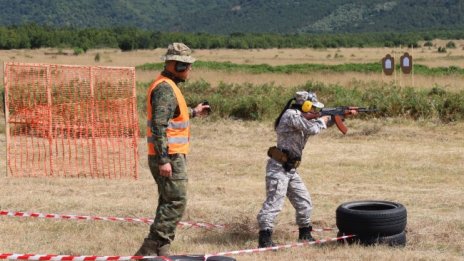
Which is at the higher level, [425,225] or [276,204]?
[276,204]

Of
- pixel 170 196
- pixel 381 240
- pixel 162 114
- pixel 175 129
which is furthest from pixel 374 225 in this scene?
pixel 162 114

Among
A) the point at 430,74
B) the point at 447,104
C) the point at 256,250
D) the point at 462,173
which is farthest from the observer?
the point at 430,74

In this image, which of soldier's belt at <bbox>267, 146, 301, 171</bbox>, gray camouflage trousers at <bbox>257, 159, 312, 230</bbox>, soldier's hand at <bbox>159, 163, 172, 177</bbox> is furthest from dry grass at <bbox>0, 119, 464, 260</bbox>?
soldier's hand at <bbox>159, 163, 172, 177</bbox>

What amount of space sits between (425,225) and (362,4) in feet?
622

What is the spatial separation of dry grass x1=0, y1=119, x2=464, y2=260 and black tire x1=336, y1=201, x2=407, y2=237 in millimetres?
185

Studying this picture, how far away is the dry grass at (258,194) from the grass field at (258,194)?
0.05 ft

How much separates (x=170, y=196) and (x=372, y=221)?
2232mm

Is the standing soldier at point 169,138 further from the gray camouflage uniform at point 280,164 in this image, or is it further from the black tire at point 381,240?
the black tire at point 381,240

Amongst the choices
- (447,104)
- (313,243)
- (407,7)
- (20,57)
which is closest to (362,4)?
(407,7)

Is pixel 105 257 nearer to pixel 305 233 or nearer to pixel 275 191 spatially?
pixel 275 191

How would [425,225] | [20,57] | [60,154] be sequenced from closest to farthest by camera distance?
[425,225] < [60,154] < [20,57]

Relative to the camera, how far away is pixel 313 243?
27.1 ft

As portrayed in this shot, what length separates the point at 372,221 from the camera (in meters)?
7.99

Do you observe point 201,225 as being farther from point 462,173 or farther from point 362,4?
point 362,4
